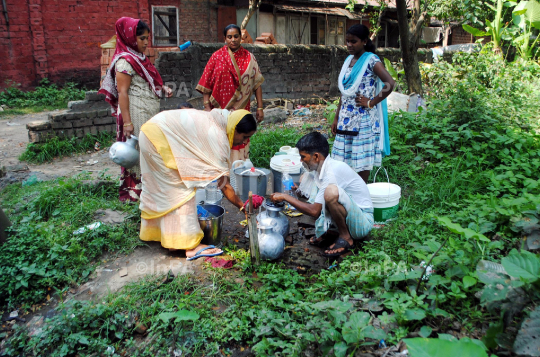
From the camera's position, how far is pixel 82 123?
269 inches

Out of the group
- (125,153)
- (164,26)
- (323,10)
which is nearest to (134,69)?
(125,153)

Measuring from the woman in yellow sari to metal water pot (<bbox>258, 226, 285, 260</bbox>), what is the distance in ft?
1.01

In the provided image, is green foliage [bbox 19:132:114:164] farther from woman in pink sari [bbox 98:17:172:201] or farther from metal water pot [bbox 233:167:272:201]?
metal water pot [bbox 233:167:272:201]

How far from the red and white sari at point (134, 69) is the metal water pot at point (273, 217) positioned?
5.37 ft

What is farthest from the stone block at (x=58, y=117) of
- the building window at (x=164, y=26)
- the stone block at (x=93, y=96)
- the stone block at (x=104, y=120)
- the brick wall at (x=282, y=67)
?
the building window at (x=164, y=26)

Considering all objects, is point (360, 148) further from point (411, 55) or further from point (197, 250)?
point (411, 55)

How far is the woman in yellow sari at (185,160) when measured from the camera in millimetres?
3342

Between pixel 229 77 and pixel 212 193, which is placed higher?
pixel 229 77

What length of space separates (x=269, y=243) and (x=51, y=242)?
1.88m

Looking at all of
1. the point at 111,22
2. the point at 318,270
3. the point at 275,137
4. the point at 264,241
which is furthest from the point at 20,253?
the point at 111,22

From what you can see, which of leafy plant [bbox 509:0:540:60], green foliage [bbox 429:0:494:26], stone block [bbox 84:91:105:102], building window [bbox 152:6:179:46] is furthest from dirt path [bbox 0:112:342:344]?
building window [bbox 152:6:179:46]

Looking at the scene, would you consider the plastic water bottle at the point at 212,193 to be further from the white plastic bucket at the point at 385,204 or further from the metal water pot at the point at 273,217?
the white plastic bucket at the point at 385,204

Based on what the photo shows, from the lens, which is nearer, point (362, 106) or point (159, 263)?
point (159, 263)

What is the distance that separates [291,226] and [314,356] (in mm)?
2155
